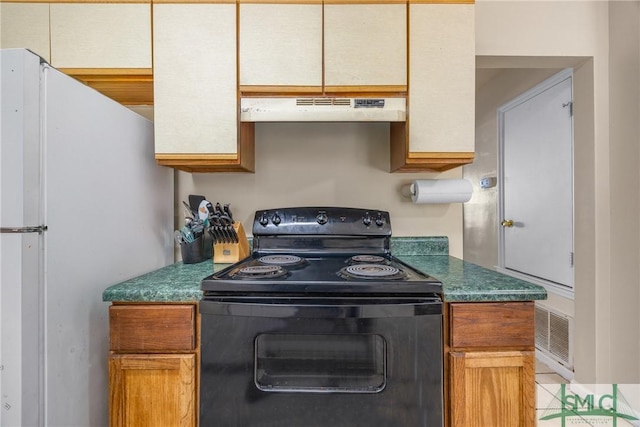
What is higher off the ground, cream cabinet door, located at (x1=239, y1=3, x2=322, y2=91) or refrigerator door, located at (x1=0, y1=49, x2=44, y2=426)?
cream cabinet door, located at (x1=239, y1=3, x2=322, y2=91)

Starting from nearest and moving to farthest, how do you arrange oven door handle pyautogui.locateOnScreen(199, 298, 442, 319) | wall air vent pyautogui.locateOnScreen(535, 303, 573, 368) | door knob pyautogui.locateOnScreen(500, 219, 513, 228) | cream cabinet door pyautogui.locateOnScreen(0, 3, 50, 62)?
oven door handle pyautogui.locateOnScreen(199, 298, 442, 319)
cream cabinet door pyautogui.locateOnScreen(0, 3, 50, 62)
wall air vent pyautogui.locateOnScreen(535, 303, 573, 368)
door knob pyautogui.locateOnScreen(500, 219, 513, 228)

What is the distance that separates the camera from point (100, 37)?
4.50ft

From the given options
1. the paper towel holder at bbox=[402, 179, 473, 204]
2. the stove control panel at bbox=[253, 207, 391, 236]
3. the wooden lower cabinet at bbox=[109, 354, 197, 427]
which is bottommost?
the wooden lower cabinet at bbox=[109, 354, 197, 427]

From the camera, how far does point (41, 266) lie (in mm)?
889

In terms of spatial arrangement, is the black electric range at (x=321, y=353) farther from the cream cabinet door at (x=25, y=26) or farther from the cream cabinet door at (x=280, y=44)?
the cream cabinet door at (x=25, y=26)

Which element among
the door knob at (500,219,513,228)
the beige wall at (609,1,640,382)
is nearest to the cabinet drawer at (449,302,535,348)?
the beige wall at (609,1,640,382)

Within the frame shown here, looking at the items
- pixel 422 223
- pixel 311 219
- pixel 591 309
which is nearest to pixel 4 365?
pixel 311 219

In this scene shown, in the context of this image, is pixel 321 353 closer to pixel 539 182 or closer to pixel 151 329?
pixel 151 329

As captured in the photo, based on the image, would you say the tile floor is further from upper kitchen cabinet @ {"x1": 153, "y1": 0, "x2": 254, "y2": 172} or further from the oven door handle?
upper kitchen cabinet @ {"x1": 153, "y1": 0, "x2": 254, "y2": 172}

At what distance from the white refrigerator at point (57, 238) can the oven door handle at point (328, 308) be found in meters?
0.45

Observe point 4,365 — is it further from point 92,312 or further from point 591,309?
point 591,309

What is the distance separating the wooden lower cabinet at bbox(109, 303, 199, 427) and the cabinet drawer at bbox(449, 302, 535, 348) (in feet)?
2.83

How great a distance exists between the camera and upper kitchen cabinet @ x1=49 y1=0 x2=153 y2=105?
4.49 feet

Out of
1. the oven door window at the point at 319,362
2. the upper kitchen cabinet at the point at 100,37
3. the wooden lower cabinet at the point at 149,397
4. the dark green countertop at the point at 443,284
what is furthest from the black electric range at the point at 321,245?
the upper kitchen cabinet at the point at 100,37
